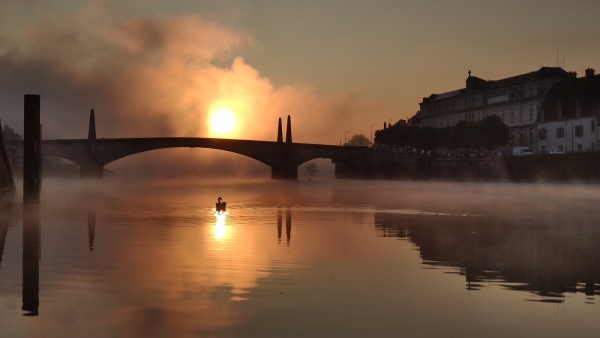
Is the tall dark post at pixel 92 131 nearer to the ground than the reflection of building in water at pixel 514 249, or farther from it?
farther from it

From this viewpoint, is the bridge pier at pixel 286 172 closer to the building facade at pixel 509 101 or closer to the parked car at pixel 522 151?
the building facade at pixel 509 101

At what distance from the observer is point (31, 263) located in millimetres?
15859

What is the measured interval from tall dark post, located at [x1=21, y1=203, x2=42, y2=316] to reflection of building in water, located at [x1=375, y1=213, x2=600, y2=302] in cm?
771

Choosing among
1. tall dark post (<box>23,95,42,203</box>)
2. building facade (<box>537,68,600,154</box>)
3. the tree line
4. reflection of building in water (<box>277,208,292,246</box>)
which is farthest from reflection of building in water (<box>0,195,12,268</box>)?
the tree line

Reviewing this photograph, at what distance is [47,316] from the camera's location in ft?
35.3

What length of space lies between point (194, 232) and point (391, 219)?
1048 centimetres

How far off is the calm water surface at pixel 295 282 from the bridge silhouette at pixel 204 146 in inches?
3637

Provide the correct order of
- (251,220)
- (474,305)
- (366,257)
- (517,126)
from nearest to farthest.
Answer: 1. (474,305)
2. (366,257)
3. (251,220)
4. (517,126)

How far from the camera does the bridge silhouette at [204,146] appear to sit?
11569 centimetres

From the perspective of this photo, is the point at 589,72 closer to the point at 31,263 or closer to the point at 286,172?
the point at 286,172

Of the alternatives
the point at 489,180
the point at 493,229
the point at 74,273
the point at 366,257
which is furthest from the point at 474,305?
the point at 489,180

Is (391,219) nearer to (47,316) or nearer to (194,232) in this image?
(194,232)

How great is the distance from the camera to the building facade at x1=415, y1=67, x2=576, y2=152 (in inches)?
4909

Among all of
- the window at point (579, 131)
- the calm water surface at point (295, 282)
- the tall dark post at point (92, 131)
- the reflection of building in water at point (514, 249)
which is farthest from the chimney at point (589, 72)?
the calm water surface at point (295, 282)
